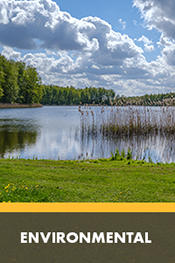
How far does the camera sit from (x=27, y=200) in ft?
16.2

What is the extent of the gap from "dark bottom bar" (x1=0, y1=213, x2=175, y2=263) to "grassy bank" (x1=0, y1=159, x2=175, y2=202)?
3.00ft

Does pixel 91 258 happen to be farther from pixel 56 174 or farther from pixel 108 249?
pixel 56 174

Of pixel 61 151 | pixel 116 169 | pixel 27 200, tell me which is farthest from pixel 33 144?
pixel 27 200

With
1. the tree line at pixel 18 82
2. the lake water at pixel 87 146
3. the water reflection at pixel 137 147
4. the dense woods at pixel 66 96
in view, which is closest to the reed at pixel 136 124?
the lake water at pixel 87 146

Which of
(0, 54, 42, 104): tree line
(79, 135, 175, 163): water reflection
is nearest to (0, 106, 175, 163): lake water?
(79, 135, 175, 163): water reflection

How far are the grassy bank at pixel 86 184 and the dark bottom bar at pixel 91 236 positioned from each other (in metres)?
0.91

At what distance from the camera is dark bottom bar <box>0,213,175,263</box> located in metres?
3.31

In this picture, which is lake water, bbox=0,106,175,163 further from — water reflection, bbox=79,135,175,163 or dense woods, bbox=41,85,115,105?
dense woods, bbox=41,85,115,105

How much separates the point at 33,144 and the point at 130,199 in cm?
1139

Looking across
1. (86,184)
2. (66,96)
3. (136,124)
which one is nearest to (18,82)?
(66,96)

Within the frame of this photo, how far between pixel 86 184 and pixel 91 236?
110 inches

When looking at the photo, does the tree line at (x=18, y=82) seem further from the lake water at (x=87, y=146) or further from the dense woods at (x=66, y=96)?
the lake water at (x=87, y=146)

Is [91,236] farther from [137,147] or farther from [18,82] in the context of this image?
[18,82]

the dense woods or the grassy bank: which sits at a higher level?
the dense woods
